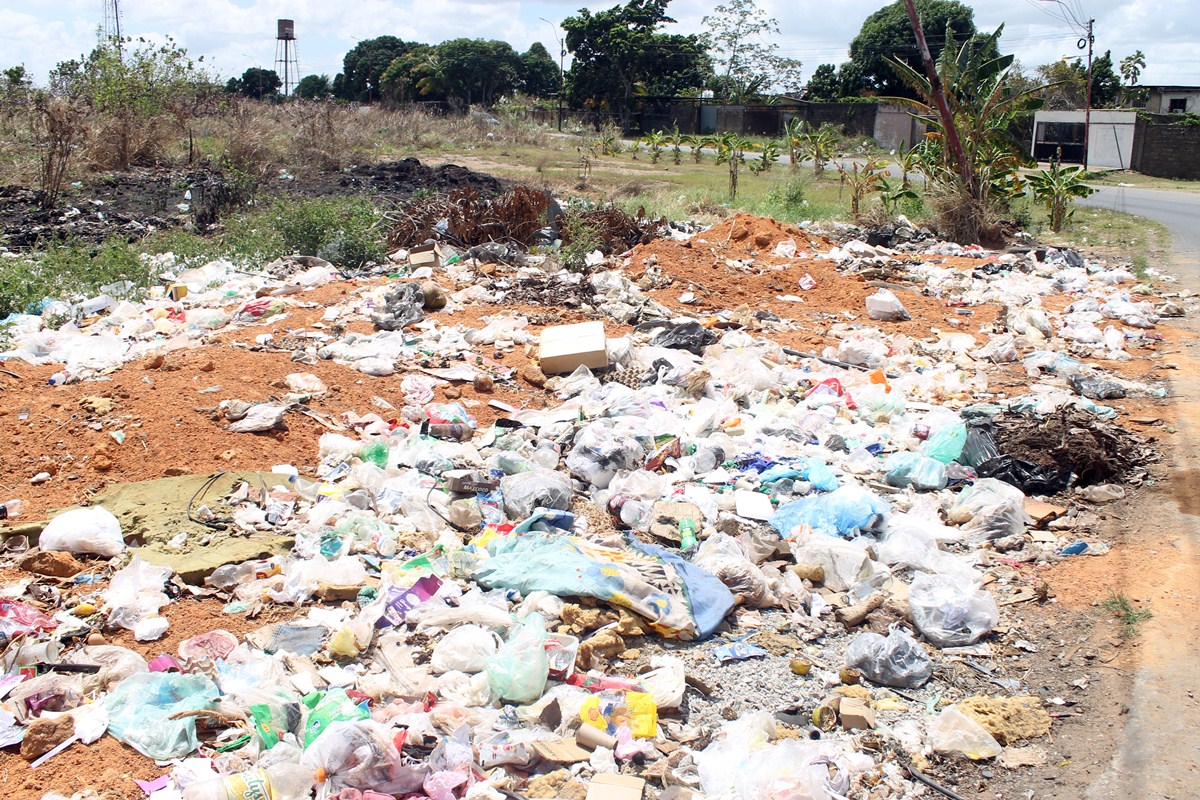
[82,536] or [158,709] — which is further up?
[82,536]

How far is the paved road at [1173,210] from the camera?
11441 mm

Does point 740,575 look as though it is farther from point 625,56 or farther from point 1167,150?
point 625,56

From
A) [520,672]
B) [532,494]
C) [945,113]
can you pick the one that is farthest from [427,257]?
[945,113]

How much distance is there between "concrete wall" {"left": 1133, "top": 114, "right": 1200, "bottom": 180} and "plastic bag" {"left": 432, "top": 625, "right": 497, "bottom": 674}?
29900 millimetres

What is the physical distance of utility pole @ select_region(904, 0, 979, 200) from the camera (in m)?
12.4

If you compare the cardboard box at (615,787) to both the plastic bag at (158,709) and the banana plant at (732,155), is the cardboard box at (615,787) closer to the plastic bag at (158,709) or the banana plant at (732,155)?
the plastic bag at (158,709)

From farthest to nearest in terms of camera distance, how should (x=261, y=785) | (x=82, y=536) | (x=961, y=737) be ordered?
(x=82, y=536), (x=961, y=737), (x=261, y=785)

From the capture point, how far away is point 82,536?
374cm

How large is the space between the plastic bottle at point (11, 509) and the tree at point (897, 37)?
42729mm

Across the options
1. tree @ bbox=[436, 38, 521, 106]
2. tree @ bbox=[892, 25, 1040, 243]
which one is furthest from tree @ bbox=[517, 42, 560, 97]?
tree @ bbox=[892, 25, 1040, 243]

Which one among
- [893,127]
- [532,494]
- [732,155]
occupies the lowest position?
[532,494]

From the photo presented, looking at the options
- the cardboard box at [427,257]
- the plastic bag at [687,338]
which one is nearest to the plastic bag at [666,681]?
the plastic bag at [687,338]

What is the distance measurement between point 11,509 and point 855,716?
3.66m

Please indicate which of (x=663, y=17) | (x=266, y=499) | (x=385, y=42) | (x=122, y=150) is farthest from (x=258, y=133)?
(x=385, y=42)
